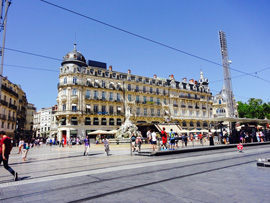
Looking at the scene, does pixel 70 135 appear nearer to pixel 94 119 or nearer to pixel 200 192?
pixel 94 119

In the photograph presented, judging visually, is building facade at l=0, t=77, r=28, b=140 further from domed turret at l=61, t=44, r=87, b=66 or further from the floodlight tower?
the floodlight tower

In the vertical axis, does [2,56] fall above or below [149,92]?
below

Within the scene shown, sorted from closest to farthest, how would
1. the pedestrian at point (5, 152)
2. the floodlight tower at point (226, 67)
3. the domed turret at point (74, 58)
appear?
the pedestrian at point (5, 152) < the floodlight tower at point (226, 67) < the domed turret at point (74, 58)

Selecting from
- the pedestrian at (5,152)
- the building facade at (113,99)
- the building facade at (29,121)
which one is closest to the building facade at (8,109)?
the building facade at (113,99)

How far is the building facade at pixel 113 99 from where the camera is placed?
45125 millimetres

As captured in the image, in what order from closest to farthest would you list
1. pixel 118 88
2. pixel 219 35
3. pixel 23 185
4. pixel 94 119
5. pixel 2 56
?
pixel 23 185 → pixel 2 56 → pixel 219 35 → pixel 94 119 → pixel 118 88

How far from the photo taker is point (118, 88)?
51531 mm

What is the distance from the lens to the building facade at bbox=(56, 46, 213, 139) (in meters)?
45.1

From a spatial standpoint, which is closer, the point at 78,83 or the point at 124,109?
the point at 78,83

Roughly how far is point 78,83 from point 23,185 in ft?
137

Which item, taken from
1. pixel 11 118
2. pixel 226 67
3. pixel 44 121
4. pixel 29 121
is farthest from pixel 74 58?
pixel 44 121

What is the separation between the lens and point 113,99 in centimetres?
5053

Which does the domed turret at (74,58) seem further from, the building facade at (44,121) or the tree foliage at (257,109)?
the tree foliage at (257,109)

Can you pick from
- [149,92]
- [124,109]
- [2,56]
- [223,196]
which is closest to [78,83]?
[124,109]
